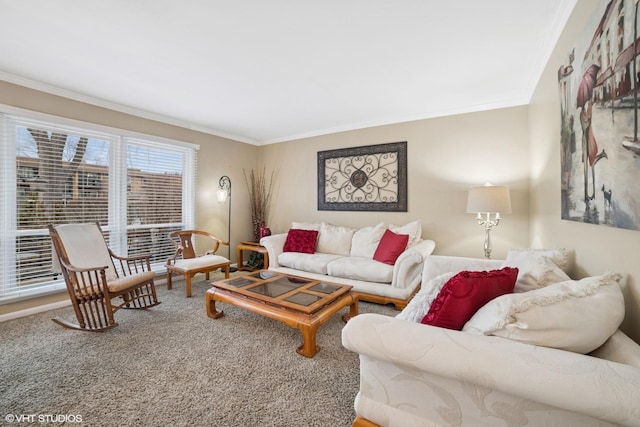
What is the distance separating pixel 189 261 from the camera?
3.54 metres

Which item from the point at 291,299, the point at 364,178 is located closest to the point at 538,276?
the point at 291,299

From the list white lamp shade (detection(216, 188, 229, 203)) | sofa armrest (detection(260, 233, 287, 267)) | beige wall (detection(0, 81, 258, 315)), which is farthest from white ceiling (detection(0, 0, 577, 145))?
sofa armrest (detection(260, 233, 287, 267))

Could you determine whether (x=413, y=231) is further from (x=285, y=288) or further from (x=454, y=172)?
(x=285, y=288)

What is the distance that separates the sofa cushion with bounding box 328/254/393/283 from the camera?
119 inches

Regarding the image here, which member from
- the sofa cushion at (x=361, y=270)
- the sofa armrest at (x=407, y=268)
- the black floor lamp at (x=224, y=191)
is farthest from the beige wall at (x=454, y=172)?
the sofa cushion at (x=361, y=270)

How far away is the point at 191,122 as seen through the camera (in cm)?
416

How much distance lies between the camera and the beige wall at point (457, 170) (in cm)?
321

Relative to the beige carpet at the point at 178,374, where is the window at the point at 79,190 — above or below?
above

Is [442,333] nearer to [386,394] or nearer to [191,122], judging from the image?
[386,394]

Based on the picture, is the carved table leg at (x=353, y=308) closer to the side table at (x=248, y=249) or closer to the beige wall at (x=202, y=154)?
the side table at (x=248, y=249)

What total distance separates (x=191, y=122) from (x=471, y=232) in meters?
4.46

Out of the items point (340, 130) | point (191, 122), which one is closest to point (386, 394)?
point (340, 130)

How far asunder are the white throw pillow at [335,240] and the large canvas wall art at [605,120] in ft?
8.59

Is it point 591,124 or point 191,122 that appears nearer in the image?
point 591,124
